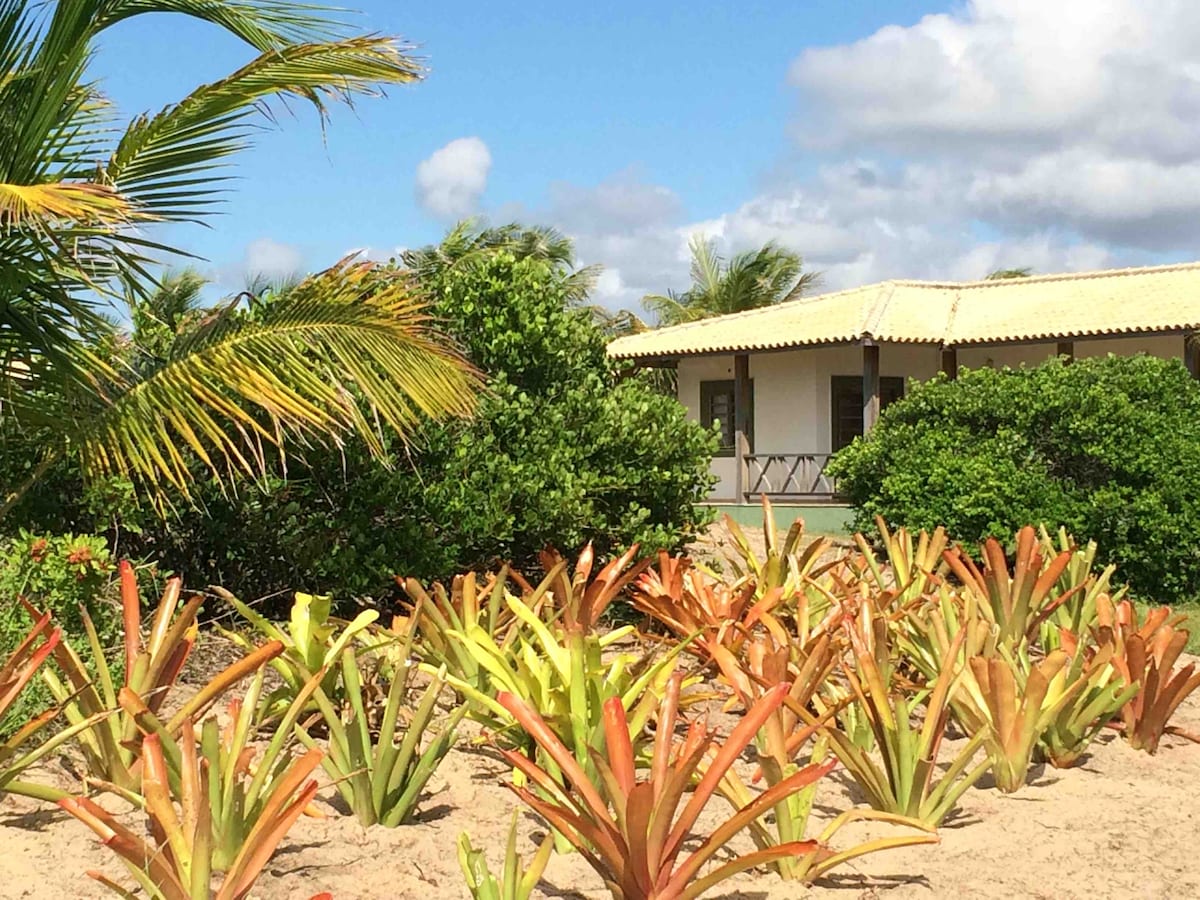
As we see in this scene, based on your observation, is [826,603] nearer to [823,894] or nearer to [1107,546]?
[823,894]

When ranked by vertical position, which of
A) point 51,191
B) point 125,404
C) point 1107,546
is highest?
point 51,191

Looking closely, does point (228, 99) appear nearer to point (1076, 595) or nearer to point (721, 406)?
point (1076, 595)

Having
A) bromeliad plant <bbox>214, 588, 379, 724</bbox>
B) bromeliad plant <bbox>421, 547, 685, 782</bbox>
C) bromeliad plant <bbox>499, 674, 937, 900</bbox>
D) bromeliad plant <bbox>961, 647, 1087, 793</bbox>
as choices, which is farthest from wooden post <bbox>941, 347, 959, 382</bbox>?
bromeliad plant <bbox>499, 674, 937, 900</bbox>

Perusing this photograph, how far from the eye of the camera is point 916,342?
17859 millimetres

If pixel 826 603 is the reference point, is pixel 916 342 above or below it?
above

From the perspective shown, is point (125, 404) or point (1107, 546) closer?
point (125, 404)

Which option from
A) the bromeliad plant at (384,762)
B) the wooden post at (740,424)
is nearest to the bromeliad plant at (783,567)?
the bromeliad plant at (384,762)

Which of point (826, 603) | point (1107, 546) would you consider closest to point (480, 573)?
point (826, 603)

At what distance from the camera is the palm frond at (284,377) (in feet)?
14.5

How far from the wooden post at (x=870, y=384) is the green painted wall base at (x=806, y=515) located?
4.19ft

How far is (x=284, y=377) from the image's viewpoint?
4848 millimetres

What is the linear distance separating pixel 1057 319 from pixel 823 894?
54.4 ft

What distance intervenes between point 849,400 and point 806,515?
2.60 metres

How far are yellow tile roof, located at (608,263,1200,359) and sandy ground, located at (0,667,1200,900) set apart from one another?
14.2m
